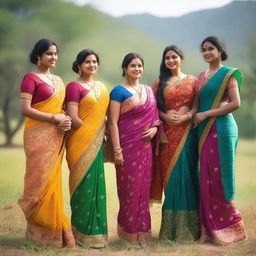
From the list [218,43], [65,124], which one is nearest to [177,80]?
[218,43]

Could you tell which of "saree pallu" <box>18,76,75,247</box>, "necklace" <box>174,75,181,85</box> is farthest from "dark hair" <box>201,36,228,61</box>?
"saree pallu" <box>18,76,75,247</box>

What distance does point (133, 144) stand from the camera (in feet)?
14.0

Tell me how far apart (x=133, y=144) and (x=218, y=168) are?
949mm

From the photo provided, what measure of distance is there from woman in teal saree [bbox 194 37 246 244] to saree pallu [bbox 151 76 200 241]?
103 mm

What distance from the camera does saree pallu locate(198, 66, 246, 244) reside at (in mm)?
4309

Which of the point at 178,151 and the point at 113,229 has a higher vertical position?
the point at 178,151

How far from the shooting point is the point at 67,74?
14930 mm

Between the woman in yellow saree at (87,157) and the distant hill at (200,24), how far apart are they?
Answer: 16.7 meters

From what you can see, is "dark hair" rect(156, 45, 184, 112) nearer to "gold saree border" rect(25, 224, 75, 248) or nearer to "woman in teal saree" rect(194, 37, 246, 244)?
"woman in teal saree" rect(194, 37, 246, 244)

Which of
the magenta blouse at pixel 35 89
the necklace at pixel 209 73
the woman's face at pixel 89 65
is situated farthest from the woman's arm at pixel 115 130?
the necklace at pixel 209 73

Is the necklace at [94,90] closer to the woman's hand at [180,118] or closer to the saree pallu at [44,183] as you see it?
the saree pallu at [44,183]

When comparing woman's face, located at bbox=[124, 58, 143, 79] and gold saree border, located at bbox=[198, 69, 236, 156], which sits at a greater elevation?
woman's face, located at bbox=[124, 58, 143, 79]

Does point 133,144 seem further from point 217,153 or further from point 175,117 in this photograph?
point 217,153

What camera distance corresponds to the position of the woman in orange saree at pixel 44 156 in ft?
13.0
